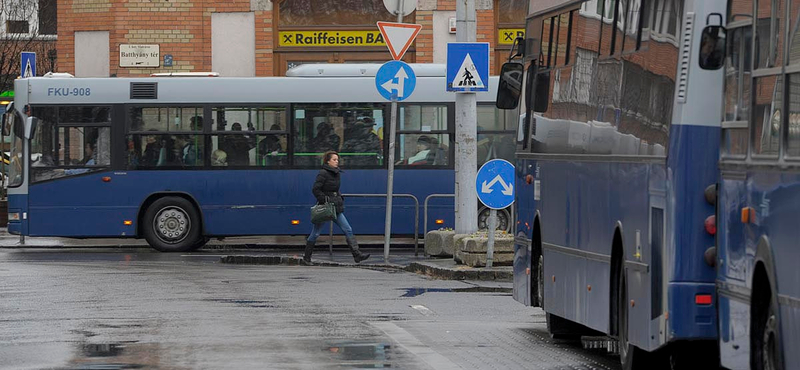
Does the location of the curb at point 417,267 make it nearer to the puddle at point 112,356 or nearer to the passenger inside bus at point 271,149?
the passenger inside bus at point 271,149

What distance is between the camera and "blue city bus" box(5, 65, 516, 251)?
27.4 m

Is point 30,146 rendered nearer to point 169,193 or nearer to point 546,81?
point 169,193

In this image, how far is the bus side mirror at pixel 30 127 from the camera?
27.6m

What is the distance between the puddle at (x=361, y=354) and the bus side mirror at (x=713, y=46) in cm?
315

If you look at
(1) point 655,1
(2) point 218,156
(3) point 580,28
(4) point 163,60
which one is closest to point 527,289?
(3) point 580,28

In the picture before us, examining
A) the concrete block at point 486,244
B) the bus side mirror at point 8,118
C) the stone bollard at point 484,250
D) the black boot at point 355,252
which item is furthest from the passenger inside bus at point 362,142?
the concrete block at point 486,244

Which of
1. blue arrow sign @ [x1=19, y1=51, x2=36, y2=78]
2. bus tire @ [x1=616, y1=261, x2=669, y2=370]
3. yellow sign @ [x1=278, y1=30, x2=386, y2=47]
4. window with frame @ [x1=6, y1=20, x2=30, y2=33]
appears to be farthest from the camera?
window with frame @ [x1=6, y1=20, x2=30, y2=33]

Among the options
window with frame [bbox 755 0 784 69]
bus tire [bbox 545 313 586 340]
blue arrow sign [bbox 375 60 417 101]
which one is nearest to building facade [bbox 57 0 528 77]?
blue arrow sign [bbox 375 60 417 101]

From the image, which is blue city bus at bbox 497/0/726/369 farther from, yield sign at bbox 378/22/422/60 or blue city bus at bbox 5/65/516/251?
blue city bus at bbox 5/65/516/251

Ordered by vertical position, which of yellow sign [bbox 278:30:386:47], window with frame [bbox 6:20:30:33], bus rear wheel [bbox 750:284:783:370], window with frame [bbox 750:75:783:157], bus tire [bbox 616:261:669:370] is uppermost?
window with frame [bbox 6:20:30:33]

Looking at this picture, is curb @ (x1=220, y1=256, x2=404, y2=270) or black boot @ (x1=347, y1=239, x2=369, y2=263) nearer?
black boot @ (x1=347, y1=239, x2=369, y2=263)

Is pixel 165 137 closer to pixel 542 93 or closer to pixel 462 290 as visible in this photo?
pixel 462 290

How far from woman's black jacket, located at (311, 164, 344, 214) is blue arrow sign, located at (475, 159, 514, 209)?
466cm

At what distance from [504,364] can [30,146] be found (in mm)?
17766
